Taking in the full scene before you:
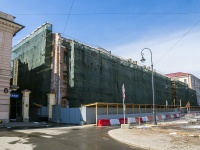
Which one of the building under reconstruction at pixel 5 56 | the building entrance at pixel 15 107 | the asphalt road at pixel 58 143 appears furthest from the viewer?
the building entrance at pixel 15 107

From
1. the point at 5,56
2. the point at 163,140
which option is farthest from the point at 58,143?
the point at 5,56

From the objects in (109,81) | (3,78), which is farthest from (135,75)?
(3,78)

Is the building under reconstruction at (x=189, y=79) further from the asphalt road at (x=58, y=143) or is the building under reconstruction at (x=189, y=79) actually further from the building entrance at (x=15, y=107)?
the asphalt road at (x=58, y=143)

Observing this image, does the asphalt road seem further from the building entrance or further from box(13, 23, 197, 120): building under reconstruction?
the building entrance

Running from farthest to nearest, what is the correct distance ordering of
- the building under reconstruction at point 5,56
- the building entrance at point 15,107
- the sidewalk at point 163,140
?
1. the building entrance at point 15,107
2. the building under reconstruction at point 5,56
3. the sidewalk at point 163,140

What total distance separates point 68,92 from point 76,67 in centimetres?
402

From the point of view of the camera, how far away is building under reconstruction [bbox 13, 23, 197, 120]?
112ft

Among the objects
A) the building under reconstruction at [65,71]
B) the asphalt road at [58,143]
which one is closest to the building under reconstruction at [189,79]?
the building under reconstruction at [65,71]

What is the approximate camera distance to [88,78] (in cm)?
3678

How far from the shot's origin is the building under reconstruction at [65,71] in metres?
34.0

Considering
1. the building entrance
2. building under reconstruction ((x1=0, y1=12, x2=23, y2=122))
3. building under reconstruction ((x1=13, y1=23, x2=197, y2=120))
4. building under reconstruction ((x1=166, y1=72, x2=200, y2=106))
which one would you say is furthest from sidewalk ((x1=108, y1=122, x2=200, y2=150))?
building under reconstruction ((x1=166, y1=72, x2=200, y2=106))

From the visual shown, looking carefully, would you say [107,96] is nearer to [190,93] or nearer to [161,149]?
[161,149]

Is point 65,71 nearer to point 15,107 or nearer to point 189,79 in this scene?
point 15,107

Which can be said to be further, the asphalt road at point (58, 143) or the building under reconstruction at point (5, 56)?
the building under reconstruction at point (5, 56)
